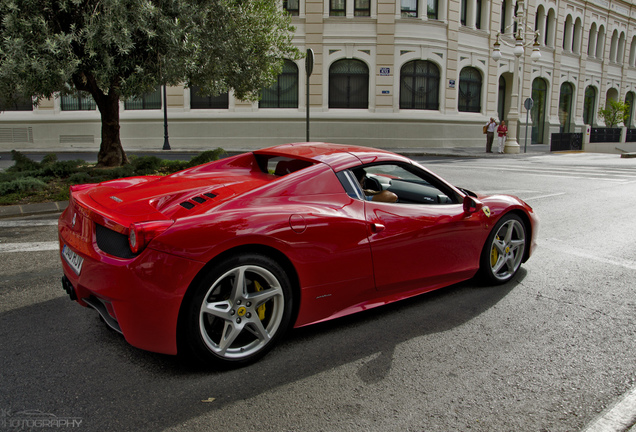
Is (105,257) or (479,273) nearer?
(105,257)

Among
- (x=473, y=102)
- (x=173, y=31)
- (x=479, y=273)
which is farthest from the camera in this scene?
(x=473, y=102)

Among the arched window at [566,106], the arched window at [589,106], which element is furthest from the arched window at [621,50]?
the arched window at [566,106]

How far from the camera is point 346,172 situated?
3.65 meters

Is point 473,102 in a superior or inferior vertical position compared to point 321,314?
superior

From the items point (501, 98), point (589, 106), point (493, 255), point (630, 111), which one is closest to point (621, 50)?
point (630, 111)

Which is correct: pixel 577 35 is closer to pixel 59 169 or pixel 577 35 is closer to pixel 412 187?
pixel 59 169

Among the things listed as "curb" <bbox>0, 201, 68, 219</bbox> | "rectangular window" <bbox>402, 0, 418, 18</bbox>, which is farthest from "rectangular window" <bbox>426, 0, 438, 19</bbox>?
"curb" <bbox>0, 201, 68, 219</bbox>

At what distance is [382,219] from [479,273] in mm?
1509

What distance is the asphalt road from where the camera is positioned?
260 cm

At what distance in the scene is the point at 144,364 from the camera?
310cm

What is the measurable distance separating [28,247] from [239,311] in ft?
13.4

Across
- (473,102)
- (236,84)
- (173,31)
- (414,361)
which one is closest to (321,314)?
(414,361)

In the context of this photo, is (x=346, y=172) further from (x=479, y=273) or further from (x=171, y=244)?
(x=479, y=273)

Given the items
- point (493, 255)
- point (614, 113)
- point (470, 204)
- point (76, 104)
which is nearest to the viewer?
point (470, 204)
